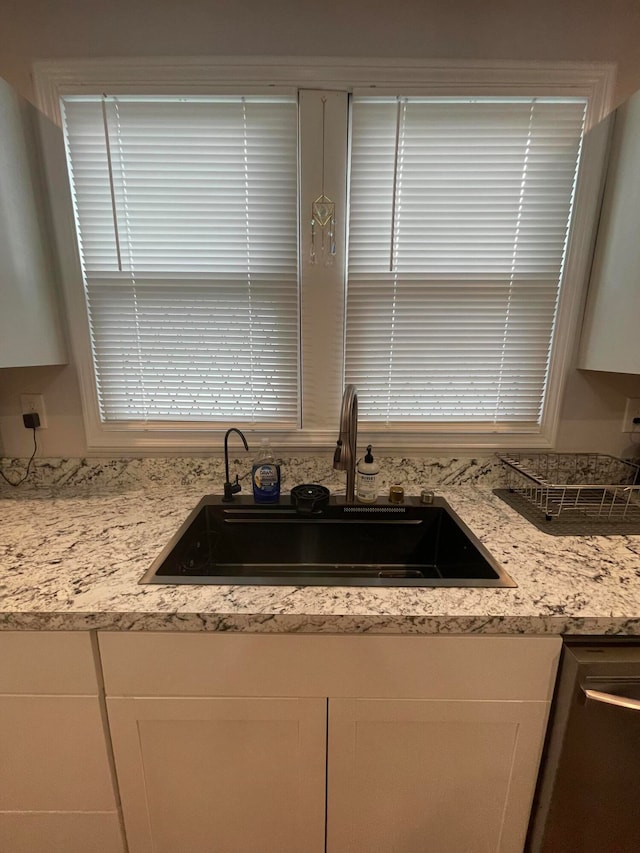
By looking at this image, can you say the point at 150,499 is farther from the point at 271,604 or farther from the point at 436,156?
the point at 436,156

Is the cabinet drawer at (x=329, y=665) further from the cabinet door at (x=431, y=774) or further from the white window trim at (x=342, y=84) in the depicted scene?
the white window trim at (x=342, y=84)

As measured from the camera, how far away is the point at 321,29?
1183mm

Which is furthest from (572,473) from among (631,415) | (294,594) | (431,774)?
(294,594)

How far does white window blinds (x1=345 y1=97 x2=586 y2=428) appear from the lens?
1.24 metres

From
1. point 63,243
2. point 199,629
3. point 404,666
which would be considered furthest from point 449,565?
point 63,243

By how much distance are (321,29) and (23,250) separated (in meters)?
1.16

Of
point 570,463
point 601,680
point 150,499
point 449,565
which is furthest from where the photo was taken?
point 570,463

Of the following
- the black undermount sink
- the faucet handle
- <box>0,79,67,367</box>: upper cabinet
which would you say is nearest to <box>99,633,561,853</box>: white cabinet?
the black undermount sink

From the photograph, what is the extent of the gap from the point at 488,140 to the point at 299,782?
192cm

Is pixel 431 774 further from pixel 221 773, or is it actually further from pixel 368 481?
pixel 368 481

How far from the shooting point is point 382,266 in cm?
134

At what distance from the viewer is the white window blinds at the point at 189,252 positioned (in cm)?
124

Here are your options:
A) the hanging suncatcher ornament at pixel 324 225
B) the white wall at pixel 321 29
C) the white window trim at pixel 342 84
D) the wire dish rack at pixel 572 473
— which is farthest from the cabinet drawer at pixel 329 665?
the white wall at pixel 321 29

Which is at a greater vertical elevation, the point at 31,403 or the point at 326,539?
the point at 31,403
